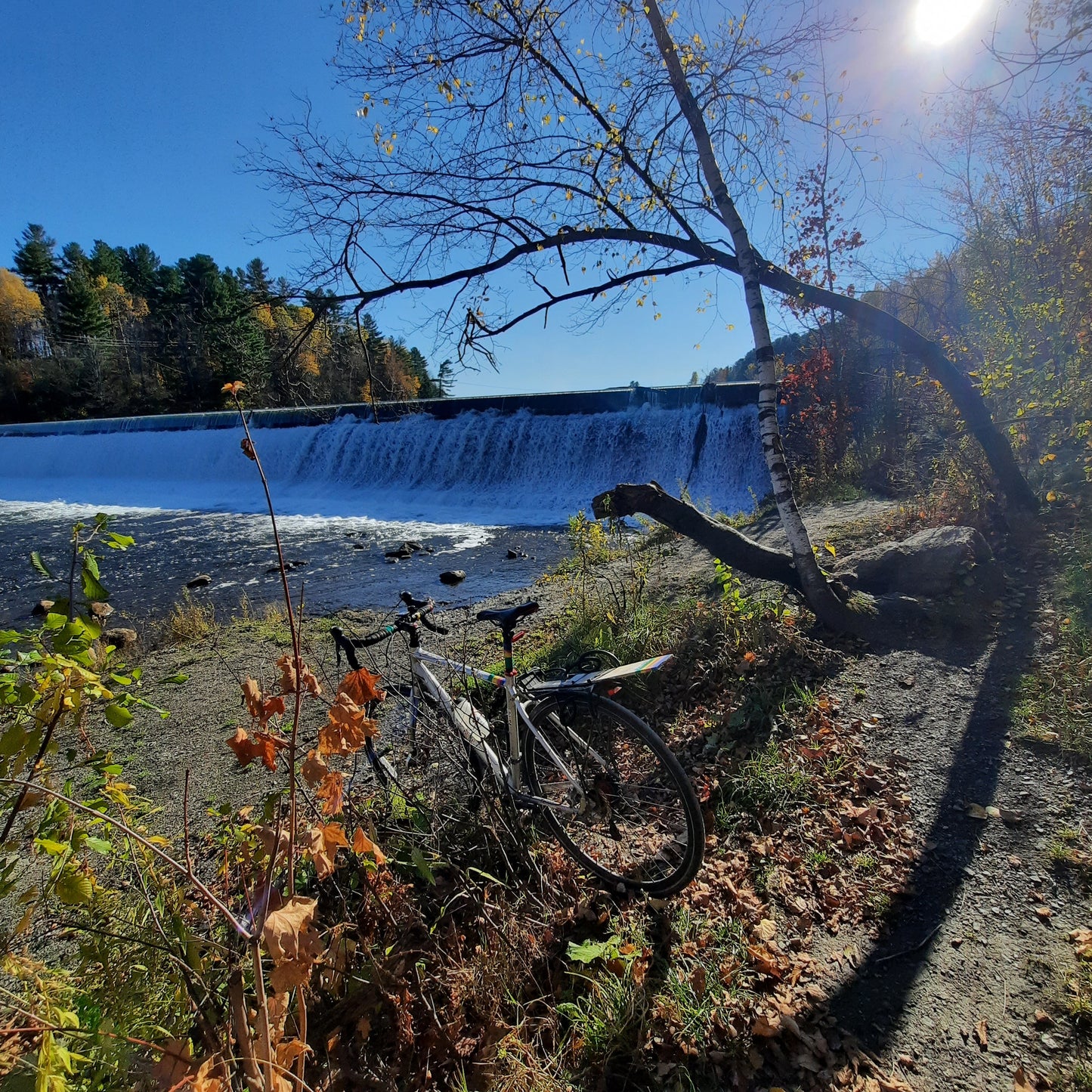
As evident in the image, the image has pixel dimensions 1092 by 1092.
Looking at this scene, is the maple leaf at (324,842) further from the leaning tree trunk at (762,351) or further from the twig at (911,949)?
the leaning tree trunk at (762,351)

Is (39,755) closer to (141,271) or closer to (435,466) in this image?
(435,466)

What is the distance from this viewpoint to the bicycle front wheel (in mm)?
2438

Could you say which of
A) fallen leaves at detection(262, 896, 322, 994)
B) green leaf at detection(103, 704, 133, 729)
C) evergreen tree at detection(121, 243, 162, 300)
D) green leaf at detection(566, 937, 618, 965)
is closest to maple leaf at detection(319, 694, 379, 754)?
fallen leaves at detection(262, 896, 322, 994)

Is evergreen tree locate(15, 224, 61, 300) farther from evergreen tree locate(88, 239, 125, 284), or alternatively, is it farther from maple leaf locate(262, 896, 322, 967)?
maple leaf locate(262, 896, 322, 967)

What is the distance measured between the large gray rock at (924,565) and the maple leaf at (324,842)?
4.91 meters

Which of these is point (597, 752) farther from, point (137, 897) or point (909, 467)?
point (909, 467)

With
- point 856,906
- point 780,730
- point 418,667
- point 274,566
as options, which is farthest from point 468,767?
point 274,566

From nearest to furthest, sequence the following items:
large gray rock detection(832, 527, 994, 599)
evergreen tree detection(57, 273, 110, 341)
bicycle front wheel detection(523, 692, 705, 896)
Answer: bicycle front wheel detection(523, 692, 705, 896) → large gray rock detection(832, 527, 994, 599) → evergreen tree detection(57, 273, 110, 341)

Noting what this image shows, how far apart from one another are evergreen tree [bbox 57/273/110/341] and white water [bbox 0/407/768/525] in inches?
1288

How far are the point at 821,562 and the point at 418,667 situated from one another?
178 inches

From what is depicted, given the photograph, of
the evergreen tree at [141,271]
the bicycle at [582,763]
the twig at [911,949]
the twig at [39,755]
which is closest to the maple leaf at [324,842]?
the twig at [39,755]

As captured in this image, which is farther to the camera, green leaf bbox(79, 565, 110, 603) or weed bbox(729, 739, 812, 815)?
weed bbox(729, 739, 812, 815)

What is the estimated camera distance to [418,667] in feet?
9.71

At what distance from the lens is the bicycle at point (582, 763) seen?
2.49 metres
